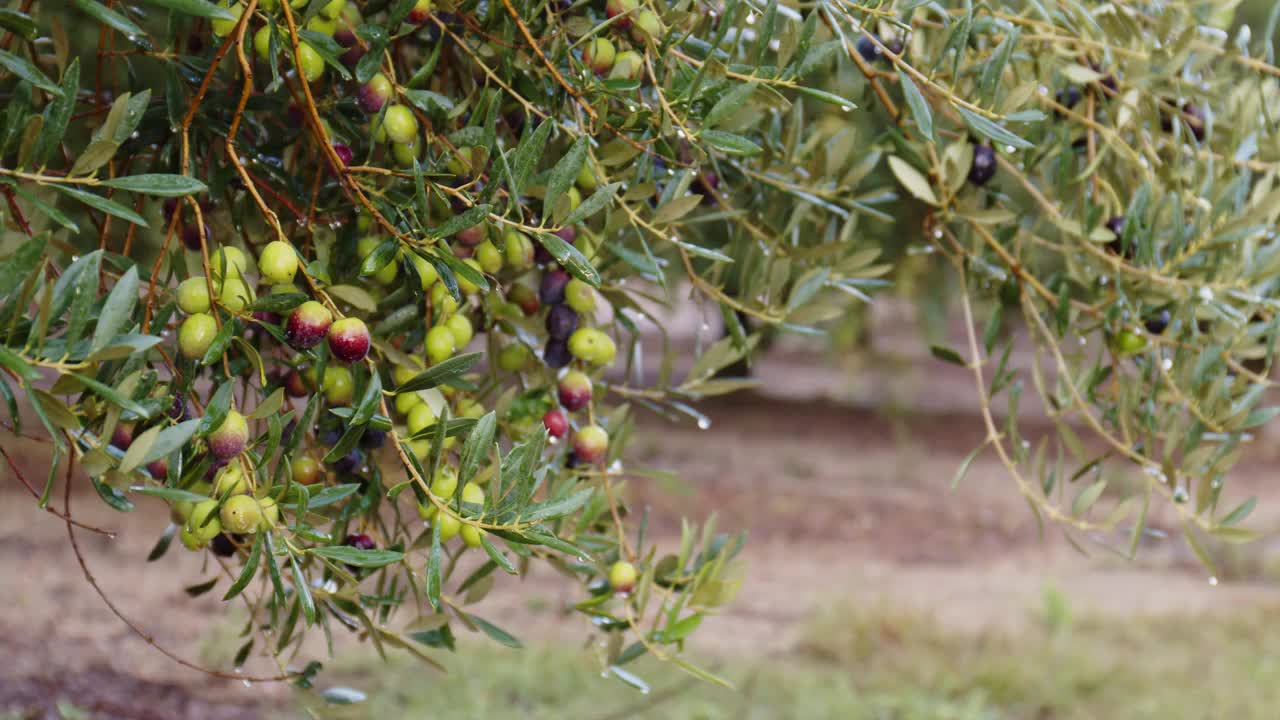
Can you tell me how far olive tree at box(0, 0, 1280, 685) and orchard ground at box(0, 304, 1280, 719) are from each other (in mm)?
272

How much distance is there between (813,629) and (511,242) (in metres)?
3.45

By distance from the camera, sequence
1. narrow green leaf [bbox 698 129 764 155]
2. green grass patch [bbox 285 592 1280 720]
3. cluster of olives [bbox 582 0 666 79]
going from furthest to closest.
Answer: green grass patch [bbox 285 592 1280 720] < cluster of olives [bbox 582 0 666 79] < narrow green leaf [bbox 698 129 764 155]

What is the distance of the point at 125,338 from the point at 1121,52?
1247mm

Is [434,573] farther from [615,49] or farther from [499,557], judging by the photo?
[615,49]

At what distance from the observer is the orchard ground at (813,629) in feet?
10.2

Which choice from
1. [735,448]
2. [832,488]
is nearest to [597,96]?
[832,488]

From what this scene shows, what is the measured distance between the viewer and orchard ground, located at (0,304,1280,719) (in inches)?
123

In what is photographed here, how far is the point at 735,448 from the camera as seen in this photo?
28.2ft

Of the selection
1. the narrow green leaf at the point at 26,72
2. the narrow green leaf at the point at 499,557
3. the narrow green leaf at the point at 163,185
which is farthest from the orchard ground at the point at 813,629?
the narrow green leaf at the point at 26,72

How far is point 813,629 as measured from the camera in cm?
425

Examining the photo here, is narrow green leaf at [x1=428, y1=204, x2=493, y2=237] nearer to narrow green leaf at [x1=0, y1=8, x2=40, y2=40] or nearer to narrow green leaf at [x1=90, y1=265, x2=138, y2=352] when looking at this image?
narrow green leaf at [x1=90, y1=265, x2=138, y2=352]

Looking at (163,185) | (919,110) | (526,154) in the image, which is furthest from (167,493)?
(919,110)

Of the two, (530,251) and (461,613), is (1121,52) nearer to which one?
(530,251)

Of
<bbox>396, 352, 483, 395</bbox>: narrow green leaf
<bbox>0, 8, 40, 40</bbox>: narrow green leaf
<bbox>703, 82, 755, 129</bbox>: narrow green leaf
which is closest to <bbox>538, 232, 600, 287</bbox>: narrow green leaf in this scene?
<bbox>396, 352, 483, 395</bbox>: narrow green leaf
